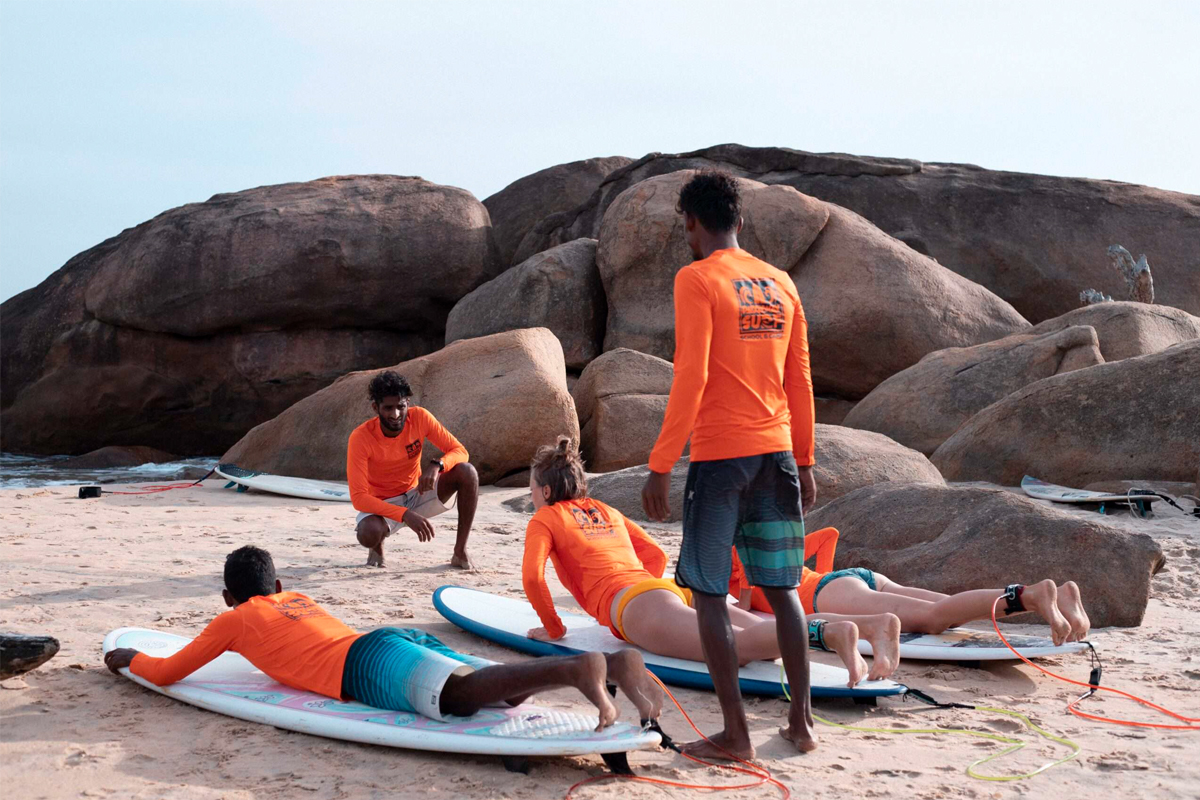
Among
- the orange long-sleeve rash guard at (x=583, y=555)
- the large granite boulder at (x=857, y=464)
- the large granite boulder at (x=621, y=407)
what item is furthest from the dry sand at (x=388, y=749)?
the large granite boulder at (x=621, y=407)

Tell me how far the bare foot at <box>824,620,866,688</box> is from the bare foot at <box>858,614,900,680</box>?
0.21ft

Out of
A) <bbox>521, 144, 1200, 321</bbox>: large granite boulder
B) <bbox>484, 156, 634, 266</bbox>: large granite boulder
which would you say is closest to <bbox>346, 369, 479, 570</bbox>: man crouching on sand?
<bbox>521, 144, 1200, 321</bbox>: large granite boulder

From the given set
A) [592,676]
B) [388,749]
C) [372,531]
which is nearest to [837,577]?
[592,676]

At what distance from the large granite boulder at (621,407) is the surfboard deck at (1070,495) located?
377 centimetres

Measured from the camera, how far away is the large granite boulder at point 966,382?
11453 millimetres

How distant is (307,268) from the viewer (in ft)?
60.1

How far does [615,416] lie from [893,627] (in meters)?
7.78

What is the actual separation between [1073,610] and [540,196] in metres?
17.6

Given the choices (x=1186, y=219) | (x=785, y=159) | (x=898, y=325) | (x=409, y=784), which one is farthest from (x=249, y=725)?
(x=1186, y=219)

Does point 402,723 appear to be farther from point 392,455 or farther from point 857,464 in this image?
point 857,464

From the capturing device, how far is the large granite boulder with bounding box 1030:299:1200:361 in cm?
1191

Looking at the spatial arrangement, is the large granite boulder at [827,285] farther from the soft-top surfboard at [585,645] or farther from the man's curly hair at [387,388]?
the soft-top surfboard at [585,645]

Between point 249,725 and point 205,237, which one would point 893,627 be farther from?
point 205,237

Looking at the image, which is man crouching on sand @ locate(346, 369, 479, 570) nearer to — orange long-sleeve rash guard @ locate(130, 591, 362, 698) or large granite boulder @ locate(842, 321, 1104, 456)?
orange long-sleeve rash guard @ locate(130, 591, 362, 698)
